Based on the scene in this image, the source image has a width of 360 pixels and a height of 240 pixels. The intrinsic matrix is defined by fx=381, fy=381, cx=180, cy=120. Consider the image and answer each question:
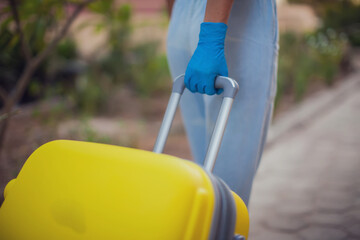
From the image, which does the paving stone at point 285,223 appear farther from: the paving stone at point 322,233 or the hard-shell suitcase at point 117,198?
the hard-shell suitcase at point 117,198

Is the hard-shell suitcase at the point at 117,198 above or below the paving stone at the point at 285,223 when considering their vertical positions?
above

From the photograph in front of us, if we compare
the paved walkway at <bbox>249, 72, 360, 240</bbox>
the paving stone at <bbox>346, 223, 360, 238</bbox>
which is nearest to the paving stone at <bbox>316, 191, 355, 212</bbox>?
the paved walkway at <bbox>249, 72, 360, 240</bbox>

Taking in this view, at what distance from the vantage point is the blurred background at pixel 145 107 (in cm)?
234

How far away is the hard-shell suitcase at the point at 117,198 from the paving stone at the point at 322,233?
A: 3.94 feet

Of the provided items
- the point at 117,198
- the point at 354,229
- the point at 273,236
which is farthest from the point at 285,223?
the point at 117,198

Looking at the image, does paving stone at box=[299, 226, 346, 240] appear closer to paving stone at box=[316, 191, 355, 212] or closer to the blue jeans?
paving stone at box=[316, 191, 355, 212]

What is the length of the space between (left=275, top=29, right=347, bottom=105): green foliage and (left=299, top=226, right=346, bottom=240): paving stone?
10.8 ft

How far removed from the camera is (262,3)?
4.40ft

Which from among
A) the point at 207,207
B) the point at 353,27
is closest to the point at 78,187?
the point at 207,207

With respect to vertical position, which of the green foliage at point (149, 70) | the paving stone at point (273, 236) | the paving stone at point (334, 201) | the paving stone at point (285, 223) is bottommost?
the green foliage at point (149, 70)

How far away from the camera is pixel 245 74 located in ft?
4.45

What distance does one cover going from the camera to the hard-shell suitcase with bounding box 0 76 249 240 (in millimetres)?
873

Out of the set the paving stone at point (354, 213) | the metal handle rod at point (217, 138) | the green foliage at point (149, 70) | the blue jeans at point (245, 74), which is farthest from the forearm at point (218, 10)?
the green foliage at point (149, 70)

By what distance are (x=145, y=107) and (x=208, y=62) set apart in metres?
4.13
